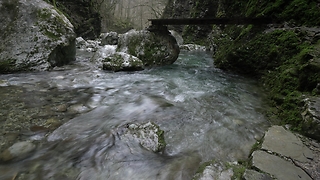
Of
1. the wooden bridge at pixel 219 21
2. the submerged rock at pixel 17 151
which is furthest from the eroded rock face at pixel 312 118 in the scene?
the wooden bridge at pixel 219 21

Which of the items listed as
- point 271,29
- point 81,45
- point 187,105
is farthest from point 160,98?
point 81,45

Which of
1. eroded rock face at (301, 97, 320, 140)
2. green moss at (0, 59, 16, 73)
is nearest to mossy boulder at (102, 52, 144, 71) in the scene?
green moss at (0, 59, 16, 73)

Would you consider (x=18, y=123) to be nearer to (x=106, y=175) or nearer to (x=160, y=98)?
(x=106, y=175)

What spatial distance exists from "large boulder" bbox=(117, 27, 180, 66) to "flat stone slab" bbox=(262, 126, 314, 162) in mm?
6524

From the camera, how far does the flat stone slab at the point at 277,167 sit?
159cm

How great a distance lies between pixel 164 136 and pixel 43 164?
1.48 metres

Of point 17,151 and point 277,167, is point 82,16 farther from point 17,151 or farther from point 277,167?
point 277,167

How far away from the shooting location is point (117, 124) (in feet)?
10.00

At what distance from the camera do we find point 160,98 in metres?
4.28

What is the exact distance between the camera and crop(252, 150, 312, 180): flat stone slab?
5.22 ft

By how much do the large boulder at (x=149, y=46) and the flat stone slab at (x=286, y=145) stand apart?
6524mm

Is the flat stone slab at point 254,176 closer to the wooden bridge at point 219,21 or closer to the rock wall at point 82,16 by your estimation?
the wooden bridge at point 219,21

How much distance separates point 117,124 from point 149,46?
233 inches

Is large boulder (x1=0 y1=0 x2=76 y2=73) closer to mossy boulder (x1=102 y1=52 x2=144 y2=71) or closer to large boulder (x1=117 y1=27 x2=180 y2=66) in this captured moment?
mossy boulder (x1=102 y1=52 x2=144 y2=71)
